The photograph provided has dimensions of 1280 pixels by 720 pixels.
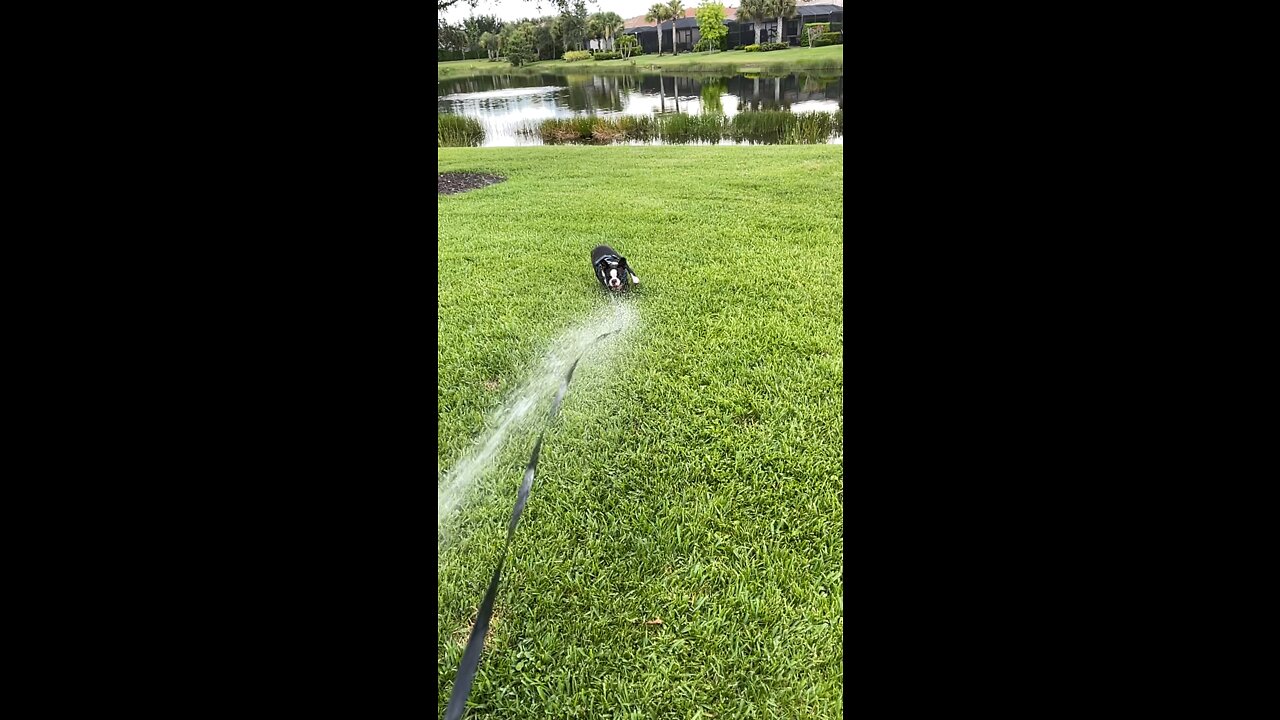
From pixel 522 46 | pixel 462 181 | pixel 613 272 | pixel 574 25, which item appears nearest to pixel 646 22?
pixel 574 25

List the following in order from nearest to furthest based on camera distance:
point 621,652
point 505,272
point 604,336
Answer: point 621,652, point 604,336, point 505,272

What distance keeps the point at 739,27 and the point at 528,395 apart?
1085 mm

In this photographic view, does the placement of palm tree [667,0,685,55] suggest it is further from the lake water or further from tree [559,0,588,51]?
tree [559,0,588,51]

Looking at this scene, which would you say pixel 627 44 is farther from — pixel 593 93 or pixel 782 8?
pixel 782 8

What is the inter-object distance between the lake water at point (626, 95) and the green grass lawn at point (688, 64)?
29mm

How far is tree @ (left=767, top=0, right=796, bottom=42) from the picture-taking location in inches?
49.0

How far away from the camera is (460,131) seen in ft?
7.28
